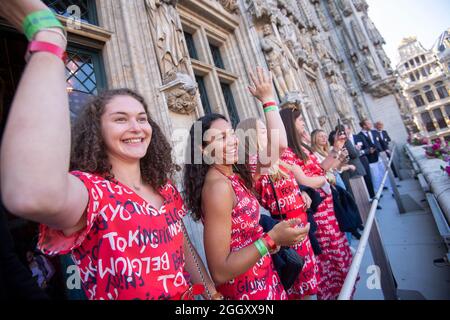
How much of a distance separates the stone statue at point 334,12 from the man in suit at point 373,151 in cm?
1255

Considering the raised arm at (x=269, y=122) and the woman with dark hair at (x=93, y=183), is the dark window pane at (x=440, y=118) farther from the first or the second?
the woman with dark hair at (x=93, y=183)

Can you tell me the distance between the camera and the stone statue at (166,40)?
321 cm

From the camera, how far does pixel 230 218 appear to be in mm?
1165

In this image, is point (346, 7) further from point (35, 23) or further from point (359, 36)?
point (35, 23)

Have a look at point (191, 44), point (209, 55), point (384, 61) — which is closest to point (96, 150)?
point (209, 55)

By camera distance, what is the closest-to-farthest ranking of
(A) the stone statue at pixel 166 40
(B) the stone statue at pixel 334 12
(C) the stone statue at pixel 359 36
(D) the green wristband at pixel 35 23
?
(D) the green wristband at pixel 35 23, (A) the stone statue at pixel 166 40, (C) the stone statue at pixel 359 36, (B) the stone statue at pixel 334 12

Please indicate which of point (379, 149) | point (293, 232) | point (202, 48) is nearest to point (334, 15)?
point (379, 149)

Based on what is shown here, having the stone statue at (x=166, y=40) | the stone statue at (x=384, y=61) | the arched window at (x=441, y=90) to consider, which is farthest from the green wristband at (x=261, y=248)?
the arched window at (x=441, y=90)

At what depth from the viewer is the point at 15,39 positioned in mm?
2436

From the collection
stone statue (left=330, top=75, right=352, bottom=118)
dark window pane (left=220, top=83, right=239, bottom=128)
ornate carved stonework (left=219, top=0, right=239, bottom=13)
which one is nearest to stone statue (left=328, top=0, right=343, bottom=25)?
stone statue (left=330, top=75, right=352, bottom=118)

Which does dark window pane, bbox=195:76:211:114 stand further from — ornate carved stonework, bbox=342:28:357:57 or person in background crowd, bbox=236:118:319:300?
ornate carved stonework, bbox=342:28:357:57
